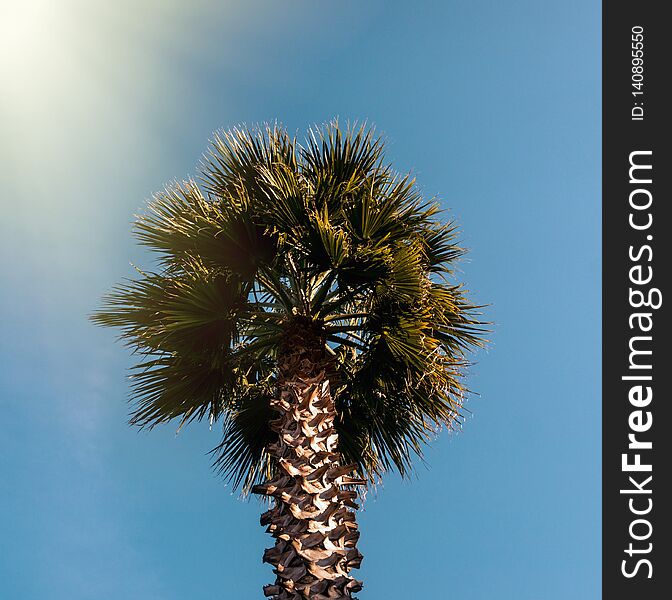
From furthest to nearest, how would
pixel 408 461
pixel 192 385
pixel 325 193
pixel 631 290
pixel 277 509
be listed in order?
pixel 408 461 → pixel 192 385 → pixel 325 193 → pixel 631 290 → pixel 277 509

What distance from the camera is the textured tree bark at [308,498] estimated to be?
19.3ft

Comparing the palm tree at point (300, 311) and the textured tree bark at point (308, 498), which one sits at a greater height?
the palm tree at point (300, 311)

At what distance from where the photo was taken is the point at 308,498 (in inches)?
247

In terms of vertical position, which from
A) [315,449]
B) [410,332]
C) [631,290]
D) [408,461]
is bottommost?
[315,449]

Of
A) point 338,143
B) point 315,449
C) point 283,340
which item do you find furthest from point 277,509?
point 338,143

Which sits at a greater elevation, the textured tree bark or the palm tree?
the palm tree

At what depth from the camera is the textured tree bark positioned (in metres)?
5.87

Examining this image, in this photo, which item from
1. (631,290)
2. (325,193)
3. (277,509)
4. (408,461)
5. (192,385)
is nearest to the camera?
(277,509)

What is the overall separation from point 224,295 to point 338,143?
246 cm

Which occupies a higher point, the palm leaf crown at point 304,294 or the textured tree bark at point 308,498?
the palm leaf crown at point 304,294

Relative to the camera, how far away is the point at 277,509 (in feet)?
20.8

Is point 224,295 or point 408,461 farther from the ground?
point 224,295

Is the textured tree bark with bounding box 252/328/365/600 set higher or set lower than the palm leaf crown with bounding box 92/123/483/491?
lower

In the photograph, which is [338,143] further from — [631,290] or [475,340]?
[631,290]
